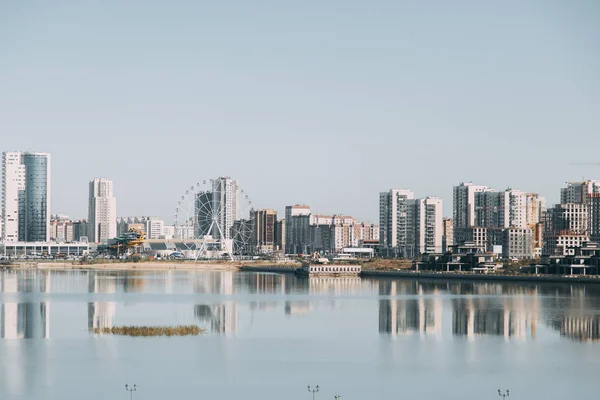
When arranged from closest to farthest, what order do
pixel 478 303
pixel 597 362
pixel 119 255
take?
pixel 597 362, pixel 478 303, pixel 119 255

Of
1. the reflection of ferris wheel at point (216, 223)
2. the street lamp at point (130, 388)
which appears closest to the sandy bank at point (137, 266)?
the reflection of ferris wheel at point (216, 223)

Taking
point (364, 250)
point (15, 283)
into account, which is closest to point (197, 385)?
point (15, 283)

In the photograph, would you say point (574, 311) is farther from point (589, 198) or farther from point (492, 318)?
point (589, 198)

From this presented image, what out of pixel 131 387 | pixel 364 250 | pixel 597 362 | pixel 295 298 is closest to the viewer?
pixel 131 387

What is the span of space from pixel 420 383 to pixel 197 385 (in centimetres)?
748

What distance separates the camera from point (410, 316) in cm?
5275

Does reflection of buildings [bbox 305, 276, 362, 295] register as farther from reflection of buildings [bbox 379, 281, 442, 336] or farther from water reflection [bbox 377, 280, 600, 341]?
reflection of buildings [bbox 379, 281, 442, 336]

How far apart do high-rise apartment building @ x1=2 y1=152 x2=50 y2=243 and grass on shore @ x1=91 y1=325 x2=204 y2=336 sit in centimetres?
15576

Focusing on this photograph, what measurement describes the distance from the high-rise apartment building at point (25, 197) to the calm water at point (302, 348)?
13252cm

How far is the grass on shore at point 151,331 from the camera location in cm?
4334

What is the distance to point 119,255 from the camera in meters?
151

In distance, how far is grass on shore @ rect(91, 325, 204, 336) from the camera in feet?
142

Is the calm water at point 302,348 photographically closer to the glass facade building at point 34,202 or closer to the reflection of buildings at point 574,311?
the reflection of buildings at point 574,311

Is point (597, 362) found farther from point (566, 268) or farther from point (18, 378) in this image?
point (566, 268)
